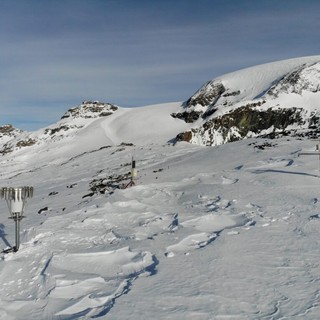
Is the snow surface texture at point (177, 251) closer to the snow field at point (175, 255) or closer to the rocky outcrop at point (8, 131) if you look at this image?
the snow field at point (175, 255)

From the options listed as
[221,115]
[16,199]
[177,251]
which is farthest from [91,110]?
[177,251]

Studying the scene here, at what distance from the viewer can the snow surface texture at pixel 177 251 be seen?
4773 millimetres

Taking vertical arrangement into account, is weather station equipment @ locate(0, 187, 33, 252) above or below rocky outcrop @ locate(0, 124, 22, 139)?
below

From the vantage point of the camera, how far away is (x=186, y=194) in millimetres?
11586

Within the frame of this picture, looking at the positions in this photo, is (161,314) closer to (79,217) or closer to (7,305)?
(7,305)

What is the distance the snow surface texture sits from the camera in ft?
15.7

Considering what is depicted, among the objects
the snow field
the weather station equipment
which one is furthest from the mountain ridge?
the weather station equipment

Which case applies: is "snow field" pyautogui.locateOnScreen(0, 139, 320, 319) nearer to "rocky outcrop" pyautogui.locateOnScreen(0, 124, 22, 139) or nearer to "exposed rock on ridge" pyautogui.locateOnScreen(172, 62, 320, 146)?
"exposed rock on ridge" pyautogui.locateOnScreen(172, 62, 320, 146)

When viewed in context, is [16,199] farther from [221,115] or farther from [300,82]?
[300,82]

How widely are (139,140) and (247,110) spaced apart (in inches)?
463

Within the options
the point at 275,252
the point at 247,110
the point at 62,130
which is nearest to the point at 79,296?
the point at 275,252

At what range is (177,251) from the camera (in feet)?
22.0

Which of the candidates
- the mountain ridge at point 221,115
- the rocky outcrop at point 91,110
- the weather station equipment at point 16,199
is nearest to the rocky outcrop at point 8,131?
the rocky outcrop at point 91,110

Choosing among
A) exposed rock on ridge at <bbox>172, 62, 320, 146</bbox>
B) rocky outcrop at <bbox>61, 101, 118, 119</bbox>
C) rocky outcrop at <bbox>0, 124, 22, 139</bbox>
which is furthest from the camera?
rocky outcrop at <bbox>0, 124, 22, 139</bbox>
